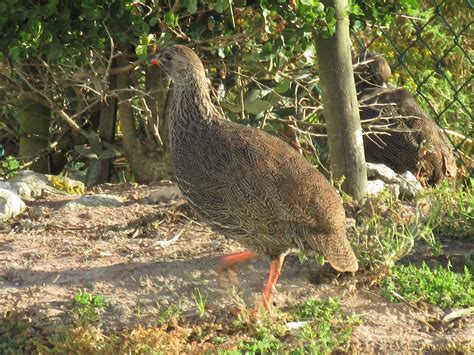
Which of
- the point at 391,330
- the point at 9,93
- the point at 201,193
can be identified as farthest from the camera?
the point at 9,93

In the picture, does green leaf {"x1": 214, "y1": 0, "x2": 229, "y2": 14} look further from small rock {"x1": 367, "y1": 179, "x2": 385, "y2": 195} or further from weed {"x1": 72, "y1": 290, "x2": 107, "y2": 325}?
weed {"x1": 72, "y1": 290, "x2": 107, "y2": 325}

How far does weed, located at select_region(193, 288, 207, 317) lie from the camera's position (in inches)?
172

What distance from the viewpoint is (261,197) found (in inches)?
177

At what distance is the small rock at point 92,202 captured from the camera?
5852 mm

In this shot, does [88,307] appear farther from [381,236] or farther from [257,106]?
[257,106]

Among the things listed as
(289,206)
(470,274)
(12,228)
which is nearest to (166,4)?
(12,228)

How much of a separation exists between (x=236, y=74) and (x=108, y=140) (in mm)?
1059

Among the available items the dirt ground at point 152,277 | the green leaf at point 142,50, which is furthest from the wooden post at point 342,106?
the green leaf at point 142,50

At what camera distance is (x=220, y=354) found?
392cm

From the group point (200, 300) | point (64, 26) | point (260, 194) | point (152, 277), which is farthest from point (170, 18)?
point (200, 300)

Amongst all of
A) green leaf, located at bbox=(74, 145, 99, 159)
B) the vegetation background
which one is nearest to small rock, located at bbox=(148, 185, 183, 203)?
the vegetation background

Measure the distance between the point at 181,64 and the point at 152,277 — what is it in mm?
1141

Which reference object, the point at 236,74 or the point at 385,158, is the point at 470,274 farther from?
the point at 385,158

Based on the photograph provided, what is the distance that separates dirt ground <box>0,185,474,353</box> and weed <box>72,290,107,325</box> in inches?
1.8
